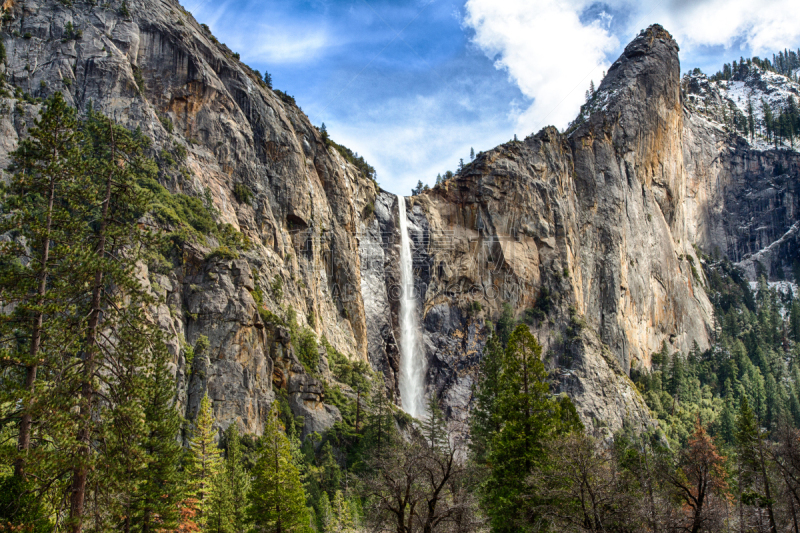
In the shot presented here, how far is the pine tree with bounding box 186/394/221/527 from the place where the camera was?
97.2ft

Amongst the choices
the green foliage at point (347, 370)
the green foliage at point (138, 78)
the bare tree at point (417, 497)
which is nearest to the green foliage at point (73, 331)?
the bare tree at point (417, 497)

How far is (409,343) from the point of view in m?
77.1

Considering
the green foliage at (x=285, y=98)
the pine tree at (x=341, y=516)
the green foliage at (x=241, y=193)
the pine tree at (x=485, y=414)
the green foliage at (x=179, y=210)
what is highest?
the green foliage at (x=285, y=98)

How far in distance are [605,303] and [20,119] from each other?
77.8m

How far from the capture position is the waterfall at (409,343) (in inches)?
2876

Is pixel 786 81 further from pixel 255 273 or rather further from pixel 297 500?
pixel 297 500

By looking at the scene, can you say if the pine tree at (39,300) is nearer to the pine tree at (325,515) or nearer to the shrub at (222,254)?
the pine tree at (325,515)

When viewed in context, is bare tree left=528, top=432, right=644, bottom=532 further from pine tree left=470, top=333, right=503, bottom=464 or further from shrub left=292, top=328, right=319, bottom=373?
shrub left=292, top=328, right=319, bottom=373

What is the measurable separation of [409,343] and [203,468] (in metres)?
47.6

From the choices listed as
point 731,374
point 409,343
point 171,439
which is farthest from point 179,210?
point 731,374

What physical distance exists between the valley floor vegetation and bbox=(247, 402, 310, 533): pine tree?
0.27 feet

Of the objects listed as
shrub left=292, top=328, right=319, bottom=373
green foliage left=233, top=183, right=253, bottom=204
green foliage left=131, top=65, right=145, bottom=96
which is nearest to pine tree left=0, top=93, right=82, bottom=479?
shrub left=292, top=328, right=319, bottom=373

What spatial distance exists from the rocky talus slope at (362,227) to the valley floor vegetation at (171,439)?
4876 mm

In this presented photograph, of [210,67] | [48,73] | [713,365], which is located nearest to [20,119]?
[48,73]
